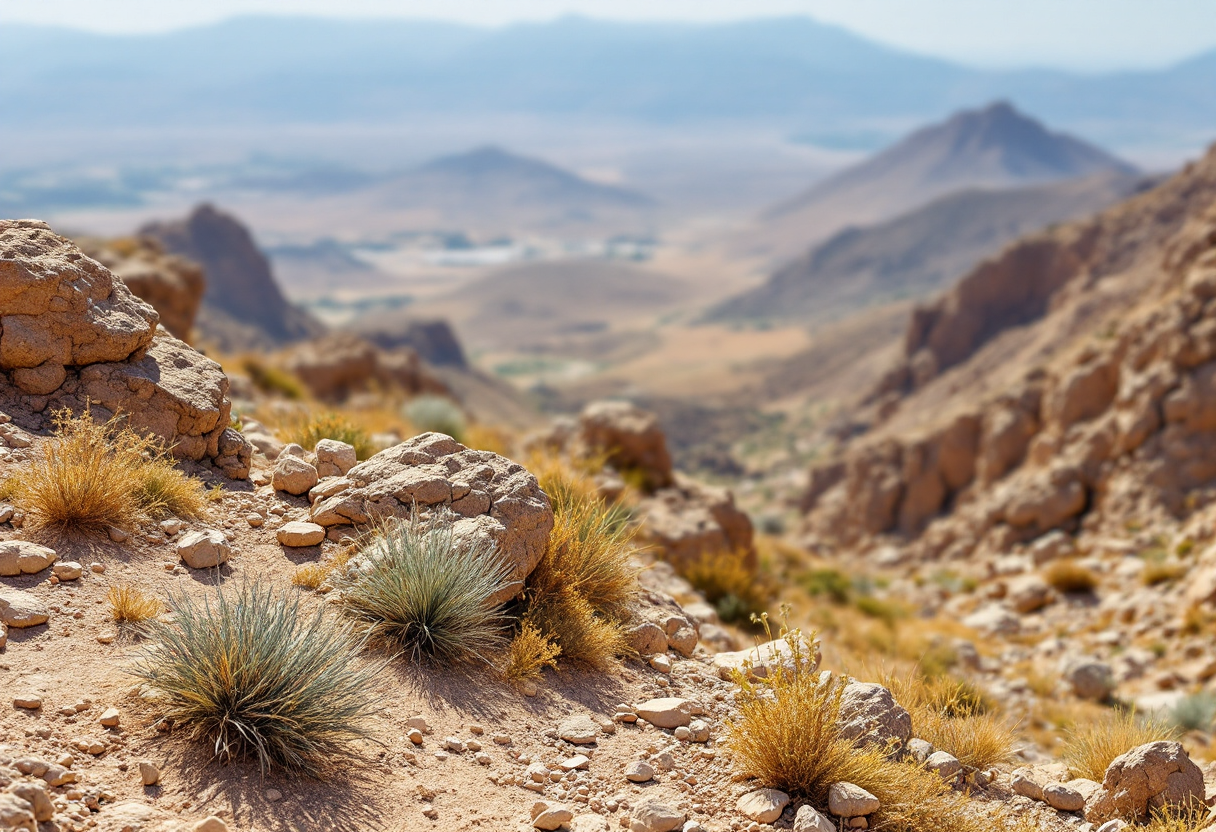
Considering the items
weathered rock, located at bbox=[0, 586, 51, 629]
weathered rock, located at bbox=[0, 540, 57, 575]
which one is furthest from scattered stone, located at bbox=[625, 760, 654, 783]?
weathered rock, located at bbox=[0, 540, 57, 575]

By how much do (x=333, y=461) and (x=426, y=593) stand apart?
1.98 metres

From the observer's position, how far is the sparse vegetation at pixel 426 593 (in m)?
5.12

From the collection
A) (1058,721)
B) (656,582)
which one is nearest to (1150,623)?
(1058,721)

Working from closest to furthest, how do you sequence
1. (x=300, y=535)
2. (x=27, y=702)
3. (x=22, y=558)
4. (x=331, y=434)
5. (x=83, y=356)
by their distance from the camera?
(x=27, y=702)
(x=22, y=558)
(x=300, y=535)
(x=83, y=356)
(x=331, y=434)

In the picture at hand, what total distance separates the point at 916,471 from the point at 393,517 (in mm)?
20252

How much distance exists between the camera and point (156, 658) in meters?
4.32

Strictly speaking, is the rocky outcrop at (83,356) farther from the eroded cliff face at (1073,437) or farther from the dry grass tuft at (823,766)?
the eroded cliff face at (1073,437)

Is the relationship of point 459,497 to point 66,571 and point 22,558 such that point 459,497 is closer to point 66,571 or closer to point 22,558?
point 66,571

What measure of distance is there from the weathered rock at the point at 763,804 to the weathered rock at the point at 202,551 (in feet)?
10.9

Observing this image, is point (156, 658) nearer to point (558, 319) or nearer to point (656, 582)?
point (656, 582)

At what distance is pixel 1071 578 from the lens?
536 inches

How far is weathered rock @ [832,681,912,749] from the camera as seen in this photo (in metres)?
4.88

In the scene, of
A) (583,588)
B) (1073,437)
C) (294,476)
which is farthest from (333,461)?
(1073,437)

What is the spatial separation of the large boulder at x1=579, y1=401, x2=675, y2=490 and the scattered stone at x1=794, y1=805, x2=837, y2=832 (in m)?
9.98
